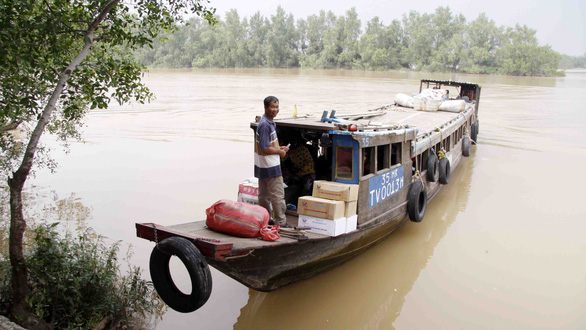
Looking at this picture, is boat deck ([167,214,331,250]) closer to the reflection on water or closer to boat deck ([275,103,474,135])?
the reflection on water

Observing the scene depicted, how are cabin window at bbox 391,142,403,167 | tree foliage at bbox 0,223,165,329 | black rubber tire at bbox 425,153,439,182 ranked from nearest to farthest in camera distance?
tree foliage at bbox 0,223,165,329, cabin window at bbox 391,142,403,167, black rubber tire at bbox 425,153,439,182

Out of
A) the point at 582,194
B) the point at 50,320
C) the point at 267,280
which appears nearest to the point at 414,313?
the point at 267,280

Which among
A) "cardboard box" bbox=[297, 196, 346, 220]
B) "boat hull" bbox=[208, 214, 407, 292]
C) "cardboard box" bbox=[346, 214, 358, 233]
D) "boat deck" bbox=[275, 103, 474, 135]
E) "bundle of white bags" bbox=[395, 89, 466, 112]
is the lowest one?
"boat hull" bbox=[208, 214, 407, 292]

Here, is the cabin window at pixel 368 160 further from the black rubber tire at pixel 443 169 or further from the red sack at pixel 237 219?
the black rubber tire at pixel 443 169

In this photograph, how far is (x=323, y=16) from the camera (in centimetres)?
6344

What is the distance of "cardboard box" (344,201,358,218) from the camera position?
16.7 ft

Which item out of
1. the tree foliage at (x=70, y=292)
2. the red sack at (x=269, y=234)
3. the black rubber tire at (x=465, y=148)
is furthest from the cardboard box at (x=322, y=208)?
the black rubber tire at (x=465, y=148)

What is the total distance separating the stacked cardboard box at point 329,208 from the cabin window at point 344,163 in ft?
1.14

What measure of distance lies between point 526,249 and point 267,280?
419cm

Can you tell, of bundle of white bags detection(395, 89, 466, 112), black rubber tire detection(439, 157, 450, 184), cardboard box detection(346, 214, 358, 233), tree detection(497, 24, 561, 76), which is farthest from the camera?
tree detection(497, 24, 561, 76)

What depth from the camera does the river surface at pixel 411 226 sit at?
204 inches

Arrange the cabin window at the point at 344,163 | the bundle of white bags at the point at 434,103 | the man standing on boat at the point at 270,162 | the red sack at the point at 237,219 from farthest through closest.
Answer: the bundle of white bags at the point at 434,103 < the cabin window at the point at 344,163 < the man standing on boat at the point at 270,162 < the red sack at the point at 237,219

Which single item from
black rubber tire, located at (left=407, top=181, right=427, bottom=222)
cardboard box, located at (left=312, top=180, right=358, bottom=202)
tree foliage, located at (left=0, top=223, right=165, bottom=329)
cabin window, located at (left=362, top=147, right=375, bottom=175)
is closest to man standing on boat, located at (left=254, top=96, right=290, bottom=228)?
cardboard box, located at (left=312, top=180, right=358, bottom=202)

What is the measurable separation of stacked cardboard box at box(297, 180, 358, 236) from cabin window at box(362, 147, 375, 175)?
64 cm
